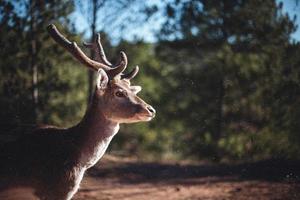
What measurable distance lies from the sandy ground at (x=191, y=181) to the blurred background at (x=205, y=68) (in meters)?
1.64

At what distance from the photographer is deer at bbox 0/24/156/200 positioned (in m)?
4.45

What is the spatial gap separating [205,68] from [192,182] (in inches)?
217

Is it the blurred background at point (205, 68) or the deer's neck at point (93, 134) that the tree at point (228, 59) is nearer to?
the blurred background at point (205, 68)

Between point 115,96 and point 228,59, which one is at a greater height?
point 228,59

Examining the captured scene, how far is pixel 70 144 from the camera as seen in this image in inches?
191

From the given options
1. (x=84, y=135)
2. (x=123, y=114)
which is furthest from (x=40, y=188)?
(x=123, y=114)

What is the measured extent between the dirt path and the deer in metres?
2.52

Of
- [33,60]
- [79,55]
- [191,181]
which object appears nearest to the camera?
[79,55]

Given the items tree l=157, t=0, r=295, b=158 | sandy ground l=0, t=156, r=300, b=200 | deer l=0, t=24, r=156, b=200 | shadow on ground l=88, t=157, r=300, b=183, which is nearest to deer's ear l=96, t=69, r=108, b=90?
deer l=0, t=24, r=156, b=200

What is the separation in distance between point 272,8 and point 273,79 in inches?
90.1

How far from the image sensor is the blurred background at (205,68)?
11.3m

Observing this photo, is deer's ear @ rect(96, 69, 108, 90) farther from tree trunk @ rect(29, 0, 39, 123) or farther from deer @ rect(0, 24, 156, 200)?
tree trunk @ rect(29, 0, 39, 123)

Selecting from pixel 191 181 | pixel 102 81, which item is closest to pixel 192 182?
pixel 191 181

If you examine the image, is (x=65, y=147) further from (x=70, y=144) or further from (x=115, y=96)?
(x=115, y=96)
